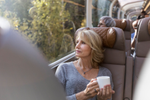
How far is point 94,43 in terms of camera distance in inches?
52.7

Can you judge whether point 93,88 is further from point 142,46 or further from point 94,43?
point 142,46

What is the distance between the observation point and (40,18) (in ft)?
5.39

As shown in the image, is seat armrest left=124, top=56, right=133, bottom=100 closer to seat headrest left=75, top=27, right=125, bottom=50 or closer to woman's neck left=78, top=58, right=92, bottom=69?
seat headrest left=75, top=27, right=125, bottom=50

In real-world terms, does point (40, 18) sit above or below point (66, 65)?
above

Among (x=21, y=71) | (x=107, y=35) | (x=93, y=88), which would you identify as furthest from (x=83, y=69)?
(x=21, y=71)

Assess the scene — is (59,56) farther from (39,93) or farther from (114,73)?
(39,93)

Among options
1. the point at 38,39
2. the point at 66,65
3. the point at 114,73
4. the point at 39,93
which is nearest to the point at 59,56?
the point at 38,39

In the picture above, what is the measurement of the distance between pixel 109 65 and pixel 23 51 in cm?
127

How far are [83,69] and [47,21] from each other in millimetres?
802

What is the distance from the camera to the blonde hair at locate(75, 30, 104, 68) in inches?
52.6

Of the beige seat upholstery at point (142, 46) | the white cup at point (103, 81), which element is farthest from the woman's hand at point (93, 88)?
the beige seat upholstery at point (142, 46)

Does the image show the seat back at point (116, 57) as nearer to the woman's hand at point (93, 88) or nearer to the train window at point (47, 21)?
the woman's hand at point (93, 88)

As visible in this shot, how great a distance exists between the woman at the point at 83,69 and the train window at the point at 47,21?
335 millimetres

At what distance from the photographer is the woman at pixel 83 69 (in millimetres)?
1245
